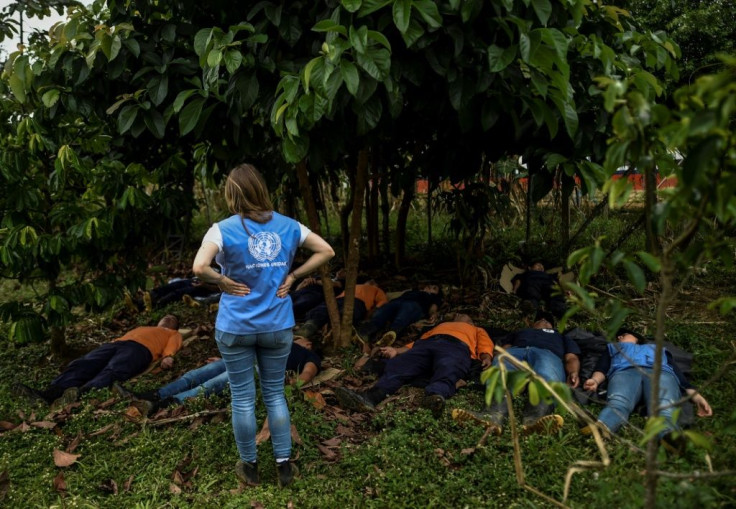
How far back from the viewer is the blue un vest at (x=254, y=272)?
8.22 feet

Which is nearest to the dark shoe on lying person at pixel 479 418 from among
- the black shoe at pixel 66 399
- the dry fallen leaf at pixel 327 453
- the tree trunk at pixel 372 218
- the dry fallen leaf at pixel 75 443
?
the dry fallen leaf at pixel 327 453

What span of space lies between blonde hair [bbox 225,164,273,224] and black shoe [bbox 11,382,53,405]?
6.76 ft

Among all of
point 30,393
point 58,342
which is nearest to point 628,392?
point 30,393

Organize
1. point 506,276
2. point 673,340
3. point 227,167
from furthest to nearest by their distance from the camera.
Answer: point 506,276 < point 227,167 < point 673,340

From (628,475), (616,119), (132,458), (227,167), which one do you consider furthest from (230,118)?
(628,475)

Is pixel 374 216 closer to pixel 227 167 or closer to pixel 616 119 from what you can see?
pixel 227 167

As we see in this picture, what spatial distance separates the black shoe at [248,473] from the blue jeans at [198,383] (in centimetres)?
92

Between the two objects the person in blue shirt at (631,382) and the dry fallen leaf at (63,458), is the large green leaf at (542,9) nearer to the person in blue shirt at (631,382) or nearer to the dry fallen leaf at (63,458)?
the person in blue shirt at (631,382)

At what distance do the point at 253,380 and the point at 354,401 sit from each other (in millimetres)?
840

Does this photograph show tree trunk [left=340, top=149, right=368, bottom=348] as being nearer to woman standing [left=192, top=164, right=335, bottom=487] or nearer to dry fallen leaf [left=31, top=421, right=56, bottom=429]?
woman standing [left=192, top=164, right=335, bottom=487]

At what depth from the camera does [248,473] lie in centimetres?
272

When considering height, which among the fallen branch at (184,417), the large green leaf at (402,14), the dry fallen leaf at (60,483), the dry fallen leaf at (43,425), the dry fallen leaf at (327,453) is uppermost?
the large green leaf at (402,14)

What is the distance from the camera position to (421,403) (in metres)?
3.28

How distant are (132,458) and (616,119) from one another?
8.83 feet
